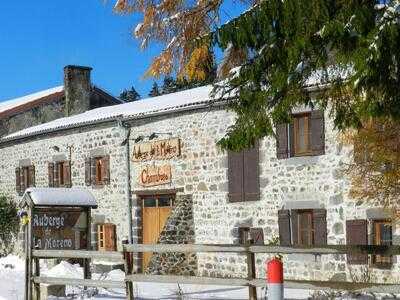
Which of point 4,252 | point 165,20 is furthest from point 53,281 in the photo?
point 4,252

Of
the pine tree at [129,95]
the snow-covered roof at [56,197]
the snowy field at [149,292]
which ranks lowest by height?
the snowy field at [149,292]

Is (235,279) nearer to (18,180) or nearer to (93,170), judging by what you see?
(93,170)

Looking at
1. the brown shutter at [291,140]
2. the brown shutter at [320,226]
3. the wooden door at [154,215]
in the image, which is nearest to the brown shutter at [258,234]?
the brown shutter at [320,226]

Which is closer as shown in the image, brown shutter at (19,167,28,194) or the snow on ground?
the snow on ground

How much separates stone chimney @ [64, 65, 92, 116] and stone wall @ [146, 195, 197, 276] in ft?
34.5

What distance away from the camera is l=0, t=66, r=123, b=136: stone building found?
1107 inches

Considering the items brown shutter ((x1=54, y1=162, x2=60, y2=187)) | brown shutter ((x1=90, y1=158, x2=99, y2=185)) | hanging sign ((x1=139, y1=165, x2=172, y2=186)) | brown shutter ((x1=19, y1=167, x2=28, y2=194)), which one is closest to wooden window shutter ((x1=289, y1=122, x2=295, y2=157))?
Answer: hanging sign ((x1=139, y1=165, x2=172, y2=186))

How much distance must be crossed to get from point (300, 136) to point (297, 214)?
5.93 ft

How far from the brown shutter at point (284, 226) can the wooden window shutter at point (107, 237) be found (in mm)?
6056

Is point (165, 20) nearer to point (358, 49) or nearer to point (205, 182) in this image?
point (358, 49)

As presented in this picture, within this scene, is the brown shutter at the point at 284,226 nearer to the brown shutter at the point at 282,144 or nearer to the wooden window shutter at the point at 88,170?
the brown shutter at the point at 282,144

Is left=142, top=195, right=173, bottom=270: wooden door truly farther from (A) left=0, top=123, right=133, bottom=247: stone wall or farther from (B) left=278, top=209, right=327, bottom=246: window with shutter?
(B) left=278, top=209, right=327, bottom=246: window with shutter

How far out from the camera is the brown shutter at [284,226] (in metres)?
16.9

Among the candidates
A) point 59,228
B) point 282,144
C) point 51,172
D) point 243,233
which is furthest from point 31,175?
point 59,228
